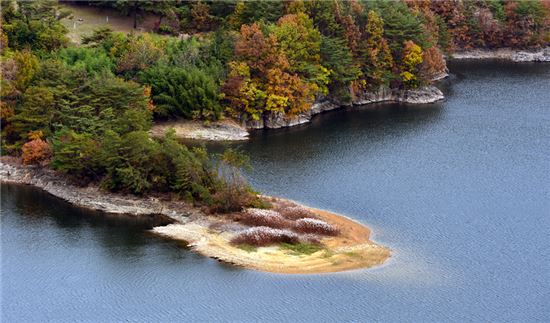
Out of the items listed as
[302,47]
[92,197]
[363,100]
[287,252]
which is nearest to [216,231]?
[287,252]

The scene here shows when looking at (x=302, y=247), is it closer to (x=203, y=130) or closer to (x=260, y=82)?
(x=203, y=130)

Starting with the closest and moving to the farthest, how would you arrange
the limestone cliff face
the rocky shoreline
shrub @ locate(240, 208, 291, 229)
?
shrub @ locate(240, 208, 291, 229)
the limestone cliff face
the rocky shoreline

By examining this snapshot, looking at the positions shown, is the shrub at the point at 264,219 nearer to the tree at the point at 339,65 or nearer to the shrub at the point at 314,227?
the shrub at the point at 314,227

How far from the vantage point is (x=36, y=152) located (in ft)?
238

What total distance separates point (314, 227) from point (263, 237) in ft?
12.7

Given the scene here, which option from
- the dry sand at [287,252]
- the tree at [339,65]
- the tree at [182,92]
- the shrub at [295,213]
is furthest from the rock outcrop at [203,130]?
the dry sand at [287,252]

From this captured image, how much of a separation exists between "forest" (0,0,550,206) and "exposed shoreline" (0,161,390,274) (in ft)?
3.64

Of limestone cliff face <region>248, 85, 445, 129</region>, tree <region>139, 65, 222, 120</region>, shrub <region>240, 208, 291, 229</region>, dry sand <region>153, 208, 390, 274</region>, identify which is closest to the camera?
dry sand <region>153, 208, 390, 274</region>

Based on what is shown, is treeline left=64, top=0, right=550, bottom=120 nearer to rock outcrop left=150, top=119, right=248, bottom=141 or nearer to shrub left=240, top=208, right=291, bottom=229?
rock outcrop left=150, top=119, right=248, bottom=141

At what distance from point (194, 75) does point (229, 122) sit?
18.4 feet

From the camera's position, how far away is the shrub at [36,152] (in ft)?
238

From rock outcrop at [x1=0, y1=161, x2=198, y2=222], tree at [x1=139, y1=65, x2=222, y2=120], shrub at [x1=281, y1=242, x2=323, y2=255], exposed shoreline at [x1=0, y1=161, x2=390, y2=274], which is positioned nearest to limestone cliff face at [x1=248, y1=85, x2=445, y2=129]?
tree at [x1=139, y1=65, x2=222, y2=120]

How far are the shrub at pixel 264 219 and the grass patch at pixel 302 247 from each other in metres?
2.21

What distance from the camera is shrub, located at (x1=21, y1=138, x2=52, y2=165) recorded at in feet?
238
